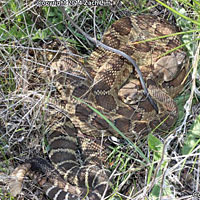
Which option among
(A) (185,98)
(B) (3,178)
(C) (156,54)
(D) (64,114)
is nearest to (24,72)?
(D) (64,114)

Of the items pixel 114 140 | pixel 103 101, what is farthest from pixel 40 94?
pixel 114 140

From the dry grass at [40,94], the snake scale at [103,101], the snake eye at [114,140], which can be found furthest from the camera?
the snake eye at [114,140]

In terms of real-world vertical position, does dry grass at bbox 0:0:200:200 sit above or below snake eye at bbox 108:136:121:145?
above

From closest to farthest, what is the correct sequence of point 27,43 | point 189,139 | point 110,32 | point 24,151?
1. point 189,139
2. point 24,151
3. point 27,43
4. point 110,32

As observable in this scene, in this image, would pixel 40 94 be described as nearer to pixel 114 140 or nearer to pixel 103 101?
pixel 103 101

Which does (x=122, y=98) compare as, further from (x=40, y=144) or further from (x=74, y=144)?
(x=40, y=144)
